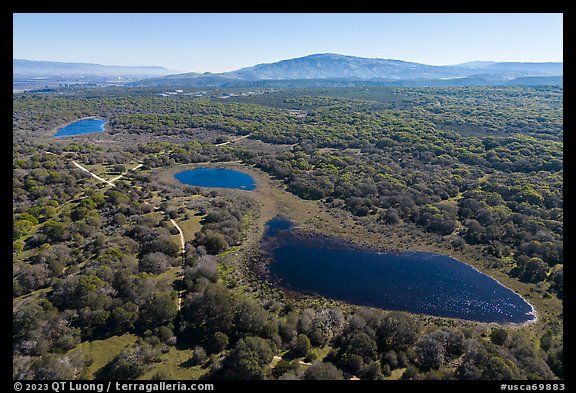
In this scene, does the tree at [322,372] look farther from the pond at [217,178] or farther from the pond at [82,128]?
the pond at [82,128]

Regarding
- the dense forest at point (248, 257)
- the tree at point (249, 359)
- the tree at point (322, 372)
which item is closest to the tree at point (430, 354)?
the dense forest at point (248, 257)

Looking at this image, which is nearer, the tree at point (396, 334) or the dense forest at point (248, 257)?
the dense forest at point (248, 257)

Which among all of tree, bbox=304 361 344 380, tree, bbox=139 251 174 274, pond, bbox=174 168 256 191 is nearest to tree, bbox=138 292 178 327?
tree, bbox=139 251 174 274

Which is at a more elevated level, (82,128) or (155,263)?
(82,128)

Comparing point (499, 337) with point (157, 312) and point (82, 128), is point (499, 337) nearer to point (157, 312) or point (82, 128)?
point (157, 312)

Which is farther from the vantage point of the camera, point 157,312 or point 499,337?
point 157,312

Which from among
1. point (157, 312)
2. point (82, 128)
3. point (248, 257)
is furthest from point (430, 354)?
point (82, 128)

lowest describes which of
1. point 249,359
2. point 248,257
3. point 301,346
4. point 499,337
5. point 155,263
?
point 499,337

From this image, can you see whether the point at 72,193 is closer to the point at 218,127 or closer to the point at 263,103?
the point at 218,127
